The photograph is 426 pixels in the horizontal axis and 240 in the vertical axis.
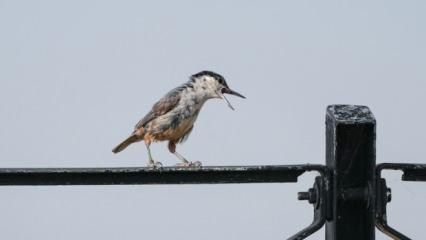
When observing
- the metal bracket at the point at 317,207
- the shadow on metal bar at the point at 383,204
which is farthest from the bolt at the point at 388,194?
the metal bracket at the point at 317,207

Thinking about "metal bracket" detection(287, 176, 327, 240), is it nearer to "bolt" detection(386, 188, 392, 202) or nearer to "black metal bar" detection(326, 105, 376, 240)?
"black metal bar" detection(326, 105, 376, 240)

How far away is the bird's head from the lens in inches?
380

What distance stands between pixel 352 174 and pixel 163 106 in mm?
5819

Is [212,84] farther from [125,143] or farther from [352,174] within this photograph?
[352,174]

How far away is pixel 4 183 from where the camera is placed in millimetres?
3770

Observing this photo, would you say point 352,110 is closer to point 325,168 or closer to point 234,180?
point 325,168

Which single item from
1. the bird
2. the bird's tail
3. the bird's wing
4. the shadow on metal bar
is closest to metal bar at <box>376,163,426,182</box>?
the shadow on metal bar

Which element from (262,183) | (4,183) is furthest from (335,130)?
(4,183)

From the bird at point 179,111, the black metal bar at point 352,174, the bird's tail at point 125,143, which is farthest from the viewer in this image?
the bird's tail at point 125,143

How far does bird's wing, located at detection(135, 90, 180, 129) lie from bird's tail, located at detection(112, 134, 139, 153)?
0.48 feet

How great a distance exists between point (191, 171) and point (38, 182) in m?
0.60

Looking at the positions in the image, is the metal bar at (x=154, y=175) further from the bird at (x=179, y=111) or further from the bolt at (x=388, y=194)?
the bird at (x=179, y=111)

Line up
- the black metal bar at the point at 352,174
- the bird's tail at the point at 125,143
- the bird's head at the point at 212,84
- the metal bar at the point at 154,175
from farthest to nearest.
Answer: the bird's tail at the point at 125,143
the bird's head at the point at 212,84
the metal bar at the point at 154,175
the black metal bar at the point at 352,174

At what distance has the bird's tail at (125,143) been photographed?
991 cm
